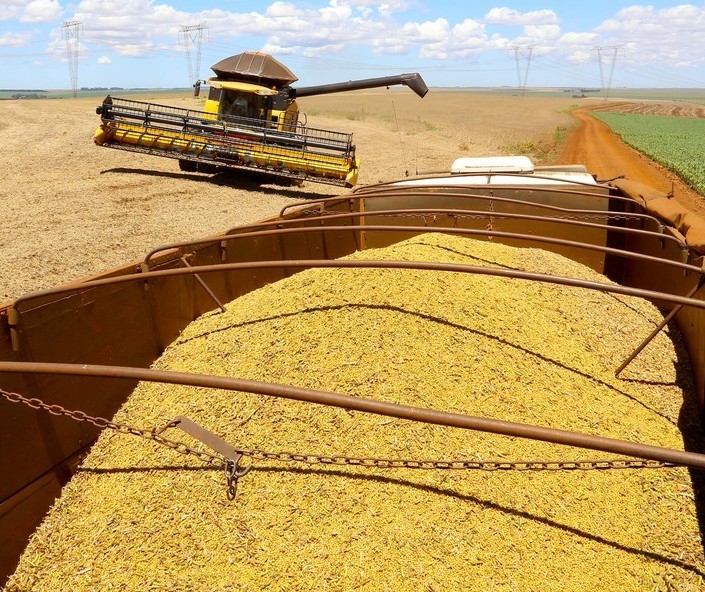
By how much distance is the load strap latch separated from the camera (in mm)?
2314

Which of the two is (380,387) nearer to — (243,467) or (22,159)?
(243,467)

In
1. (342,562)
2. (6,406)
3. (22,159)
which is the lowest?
(342,562)

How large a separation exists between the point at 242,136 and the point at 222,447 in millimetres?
11037

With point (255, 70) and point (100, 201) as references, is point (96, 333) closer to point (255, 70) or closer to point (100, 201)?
point (100, 201)

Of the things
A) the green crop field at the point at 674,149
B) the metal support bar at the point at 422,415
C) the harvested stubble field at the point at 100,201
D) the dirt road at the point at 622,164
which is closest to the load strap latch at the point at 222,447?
the metal support bar at the point at 422,415

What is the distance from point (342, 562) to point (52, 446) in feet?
5.50

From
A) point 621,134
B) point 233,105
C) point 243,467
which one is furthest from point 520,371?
point 621,134

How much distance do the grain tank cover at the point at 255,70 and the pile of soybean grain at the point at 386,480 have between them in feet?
38.4

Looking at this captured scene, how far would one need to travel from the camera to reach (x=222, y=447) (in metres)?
2.54

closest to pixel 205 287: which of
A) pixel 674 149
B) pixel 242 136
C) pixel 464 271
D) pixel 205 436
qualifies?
pixel 205 436

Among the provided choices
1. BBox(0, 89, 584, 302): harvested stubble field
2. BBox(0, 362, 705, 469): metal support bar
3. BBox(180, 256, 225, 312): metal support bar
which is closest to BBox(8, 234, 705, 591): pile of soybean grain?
BBox(180, 256, 225, 312): metal support bar

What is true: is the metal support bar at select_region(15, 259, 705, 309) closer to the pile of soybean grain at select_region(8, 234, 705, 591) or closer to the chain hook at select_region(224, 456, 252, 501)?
the pile of soybean grain at select_region(8, 234, 705, 591)

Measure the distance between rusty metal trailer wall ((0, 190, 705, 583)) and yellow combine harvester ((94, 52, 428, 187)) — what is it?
283 inches

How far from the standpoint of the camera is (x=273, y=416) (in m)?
2.74
